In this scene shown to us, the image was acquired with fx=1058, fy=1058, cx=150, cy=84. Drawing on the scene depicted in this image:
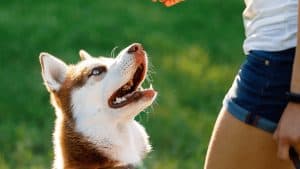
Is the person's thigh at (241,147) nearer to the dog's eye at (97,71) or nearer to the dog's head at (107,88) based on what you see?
the dog's head at (107,88)

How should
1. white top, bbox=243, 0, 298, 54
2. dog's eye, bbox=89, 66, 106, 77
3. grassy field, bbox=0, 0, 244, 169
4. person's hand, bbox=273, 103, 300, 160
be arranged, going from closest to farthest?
1. person's hand, bbox=273, 103, 300, 160
2. white top, bbox=243, 0, 298, 54
3. dog's eye, bbox=89, 66, 106, 77
4. grassy field, bbox=0, 0, 244, 169

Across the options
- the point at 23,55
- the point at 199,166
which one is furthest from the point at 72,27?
the point at 199,166

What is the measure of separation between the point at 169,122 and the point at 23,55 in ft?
6.55

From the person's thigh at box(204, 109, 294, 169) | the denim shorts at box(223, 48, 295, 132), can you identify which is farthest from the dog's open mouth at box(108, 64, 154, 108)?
the denim shorts at box(223, 48, 295, 132)

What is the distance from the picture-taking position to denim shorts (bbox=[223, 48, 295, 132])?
360cm

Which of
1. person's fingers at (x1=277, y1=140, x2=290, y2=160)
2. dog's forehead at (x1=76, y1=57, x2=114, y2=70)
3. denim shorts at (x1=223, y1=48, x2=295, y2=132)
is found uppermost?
dog's forehead at (x1=76, y1=57, x2=114, y2=70)

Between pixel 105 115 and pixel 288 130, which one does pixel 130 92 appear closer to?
pixel 105 115

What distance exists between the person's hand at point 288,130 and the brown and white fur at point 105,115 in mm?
1192

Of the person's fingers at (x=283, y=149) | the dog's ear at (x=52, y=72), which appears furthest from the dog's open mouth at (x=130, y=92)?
the person's fingers at (x=283, y=149)

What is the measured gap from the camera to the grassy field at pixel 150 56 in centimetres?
745

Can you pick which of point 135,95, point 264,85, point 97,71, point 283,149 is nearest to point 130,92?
point 135,95

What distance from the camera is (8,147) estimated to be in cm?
726

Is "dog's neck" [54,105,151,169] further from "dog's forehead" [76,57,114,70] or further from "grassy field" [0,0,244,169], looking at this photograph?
"grassy field" [0,0,244,169]

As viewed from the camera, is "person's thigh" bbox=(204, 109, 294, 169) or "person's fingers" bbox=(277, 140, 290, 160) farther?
"person's thigh" bbox=(204, 109, 294, 169)
